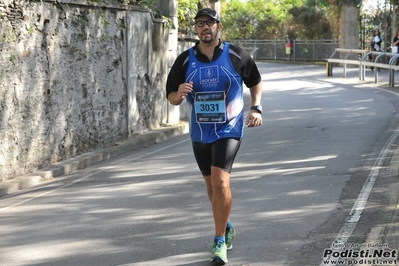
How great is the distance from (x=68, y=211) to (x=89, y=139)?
454 cm

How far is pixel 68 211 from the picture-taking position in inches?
367

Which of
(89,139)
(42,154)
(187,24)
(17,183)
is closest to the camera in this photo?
(17,183)

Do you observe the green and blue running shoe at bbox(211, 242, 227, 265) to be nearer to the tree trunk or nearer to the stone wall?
the stone wall

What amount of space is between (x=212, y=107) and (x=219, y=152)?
0.37 meters

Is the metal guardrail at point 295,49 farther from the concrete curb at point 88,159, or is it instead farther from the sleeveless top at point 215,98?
the sleeveless top at point 215,98

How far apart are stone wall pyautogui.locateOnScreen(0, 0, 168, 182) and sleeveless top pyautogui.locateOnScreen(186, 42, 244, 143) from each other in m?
4.70

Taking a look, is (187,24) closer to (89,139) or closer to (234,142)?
(89,139)

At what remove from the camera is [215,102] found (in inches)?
275

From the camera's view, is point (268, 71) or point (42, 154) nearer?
point (42, 154)

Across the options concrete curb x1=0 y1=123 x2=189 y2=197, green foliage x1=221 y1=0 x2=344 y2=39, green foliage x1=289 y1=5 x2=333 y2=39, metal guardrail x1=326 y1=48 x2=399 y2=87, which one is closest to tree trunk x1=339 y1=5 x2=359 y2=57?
green foliage x1=221 y1=0 x2=344 y2=39

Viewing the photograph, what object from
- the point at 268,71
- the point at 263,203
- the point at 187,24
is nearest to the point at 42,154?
the point at 263,203

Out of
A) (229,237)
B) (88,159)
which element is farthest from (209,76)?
(88,159)

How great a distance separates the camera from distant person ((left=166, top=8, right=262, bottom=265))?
695 cm

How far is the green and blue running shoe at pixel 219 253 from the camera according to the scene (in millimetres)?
6746
